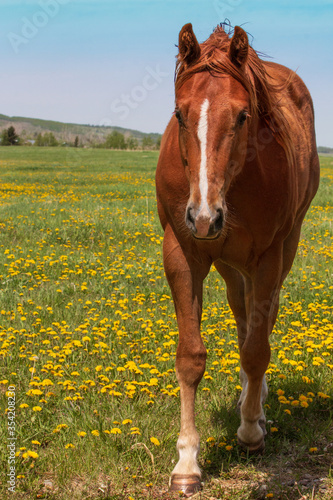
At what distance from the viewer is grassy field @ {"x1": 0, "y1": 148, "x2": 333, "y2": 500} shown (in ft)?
10.1

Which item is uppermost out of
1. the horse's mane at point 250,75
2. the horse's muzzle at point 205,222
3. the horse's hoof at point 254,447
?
the horse's mane at point 250,75

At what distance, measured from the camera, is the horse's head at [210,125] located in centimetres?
252

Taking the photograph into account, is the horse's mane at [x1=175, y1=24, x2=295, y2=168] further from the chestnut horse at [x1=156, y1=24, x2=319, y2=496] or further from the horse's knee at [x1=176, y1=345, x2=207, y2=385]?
the horse's knee at [x1=176, y1=345, x2=207, y2=385]

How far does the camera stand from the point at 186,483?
2.95m

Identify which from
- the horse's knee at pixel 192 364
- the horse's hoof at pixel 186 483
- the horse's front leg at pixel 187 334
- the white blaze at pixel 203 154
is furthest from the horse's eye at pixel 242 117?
the horse's hoof at pixel 186 483

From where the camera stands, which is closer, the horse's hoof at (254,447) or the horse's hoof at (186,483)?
the horse's hoof at (186,483)

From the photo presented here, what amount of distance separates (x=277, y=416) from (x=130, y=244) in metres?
5.64

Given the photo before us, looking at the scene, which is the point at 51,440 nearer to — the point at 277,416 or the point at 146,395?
the point at 146,395

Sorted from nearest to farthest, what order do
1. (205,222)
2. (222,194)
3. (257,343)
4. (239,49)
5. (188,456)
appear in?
(205,222) < (222,194) < (239,49) < (188,456) < (257,343)

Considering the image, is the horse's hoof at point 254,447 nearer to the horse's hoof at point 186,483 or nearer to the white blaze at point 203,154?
the horse's hoof at point 186,483

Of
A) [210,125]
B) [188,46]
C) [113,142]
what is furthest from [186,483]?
[113,142]

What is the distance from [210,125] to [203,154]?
0.48 feet

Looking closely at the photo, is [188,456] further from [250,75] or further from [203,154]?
[250,75]

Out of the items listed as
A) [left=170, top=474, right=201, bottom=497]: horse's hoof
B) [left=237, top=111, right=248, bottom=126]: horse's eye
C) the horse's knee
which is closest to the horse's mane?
[left=237, top=111, right=248, bottom=126]: horse's eye
